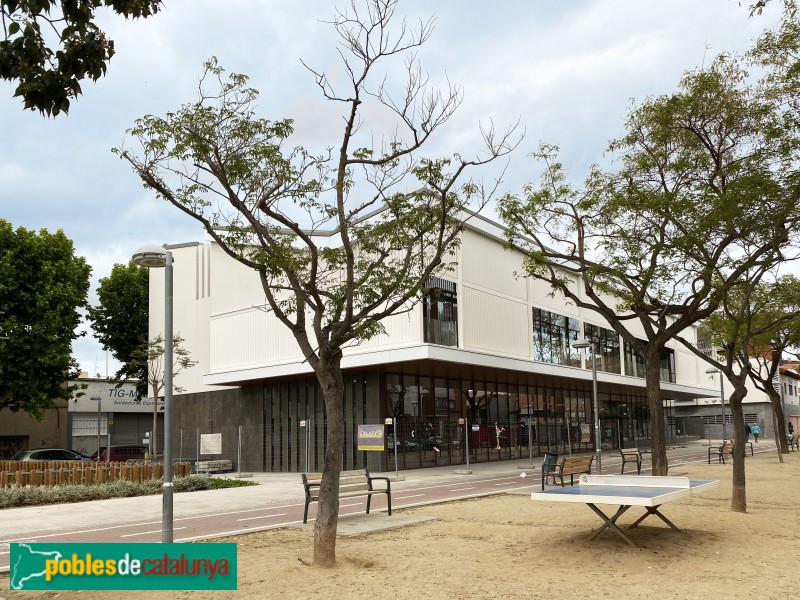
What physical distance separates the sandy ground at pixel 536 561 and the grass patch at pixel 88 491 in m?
11.3

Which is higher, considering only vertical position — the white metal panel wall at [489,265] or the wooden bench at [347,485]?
the white metal panel wall at [489,265]

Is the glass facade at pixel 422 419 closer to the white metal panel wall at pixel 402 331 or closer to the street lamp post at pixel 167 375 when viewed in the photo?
the white metal panel wall at pixel 402 331

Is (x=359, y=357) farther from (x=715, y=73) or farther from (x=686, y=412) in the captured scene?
(x=686, y=412)

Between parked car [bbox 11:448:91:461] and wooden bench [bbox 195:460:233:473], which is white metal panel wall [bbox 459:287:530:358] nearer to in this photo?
wooden bench [bbox 195:460:233:473]

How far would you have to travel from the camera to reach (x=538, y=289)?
39594 millimetres

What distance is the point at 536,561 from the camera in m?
9.73

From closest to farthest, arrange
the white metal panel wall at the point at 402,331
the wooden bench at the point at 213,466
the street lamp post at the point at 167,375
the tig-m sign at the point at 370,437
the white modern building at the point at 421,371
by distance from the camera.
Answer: the street lamp post at the point at 167,375 → the tig-m sign at the point at 370,437 → the white metal panel wall at the point at 402,331 → the white modern building at the point at 421,371 → the wooden bench at the point at 213,466

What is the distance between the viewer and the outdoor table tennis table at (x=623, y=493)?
998 cm

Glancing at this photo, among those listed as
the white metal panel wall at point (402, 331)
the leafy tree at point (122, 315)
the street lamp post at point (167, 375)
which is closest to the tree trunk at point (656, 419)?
the white metal panel wall at point (402, 331)

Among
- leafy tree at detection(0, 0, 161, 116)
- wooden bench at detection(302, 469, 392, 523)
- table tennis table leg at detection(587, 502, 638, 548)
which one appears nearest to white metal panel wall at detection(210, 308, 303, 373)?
wooden bench at detection(302, 469, 392, 523)

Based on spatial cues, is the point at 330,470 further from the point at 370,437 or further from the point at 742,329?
the point at 742,329

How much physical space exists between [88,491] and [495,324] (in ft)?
62.8

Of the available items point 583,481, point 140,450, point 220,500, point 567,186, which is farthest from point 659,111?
point 140,450

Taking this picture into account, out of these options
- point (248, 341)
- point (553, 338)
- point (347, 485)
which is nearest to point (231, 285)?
point (248, 341)
